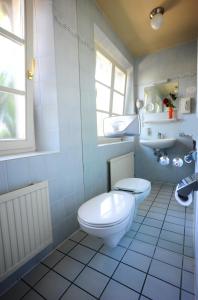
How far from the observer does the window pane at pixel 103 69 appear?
7.18ft

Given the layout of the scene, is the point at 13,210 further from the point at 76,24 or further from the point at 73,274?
the point at 76,24

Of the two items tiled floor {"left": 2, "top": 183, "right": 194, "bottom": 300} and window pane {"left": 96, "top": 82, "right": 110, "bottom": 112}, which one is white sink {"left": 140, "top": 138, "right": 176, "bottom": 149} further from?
tiled floor {"left": 2, "top": 183, "right": 194, "bottom": 300}

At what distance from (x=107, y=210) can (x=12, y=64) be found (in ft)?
4.36

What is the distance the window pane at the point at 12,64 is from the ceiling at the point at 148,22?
1153mm

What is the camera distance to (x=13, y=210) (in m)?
0.98

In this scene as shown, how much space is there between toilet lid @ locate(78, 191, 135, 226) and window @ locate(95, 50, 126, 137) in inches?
43.0

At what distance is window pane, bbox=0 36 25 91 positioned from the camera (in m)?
1.13

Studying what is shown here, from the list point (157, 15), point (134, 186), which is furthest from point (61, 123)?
point (157, 15)

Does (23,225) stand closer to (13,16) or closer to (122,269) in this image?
(122,269)

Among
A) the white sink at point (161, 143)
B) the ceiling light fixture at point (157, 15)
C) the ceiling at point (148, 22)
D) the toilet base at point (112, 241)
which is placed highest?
the ceiling at point (148, 22)

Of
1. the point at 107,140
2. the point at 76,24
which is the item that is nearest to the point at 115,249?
the point at 107,140

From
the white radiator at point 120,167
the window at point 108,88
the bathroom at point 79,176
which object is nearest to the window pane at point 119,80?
the window at point 108,88

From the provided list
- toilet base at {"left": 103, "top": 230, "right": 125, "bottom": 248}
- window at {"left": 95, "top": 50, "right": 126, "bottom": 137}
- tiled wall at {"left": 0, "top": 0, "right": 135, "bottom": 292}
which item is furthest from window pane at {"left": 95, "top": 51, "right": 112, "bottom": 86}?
toilet base at {"left": 103, "top": 230, "right": 125, "bottom": 248}

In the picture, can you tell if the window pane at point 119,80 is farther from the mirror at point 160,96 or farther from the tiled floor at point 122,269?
the tiled floor at point 122,269
